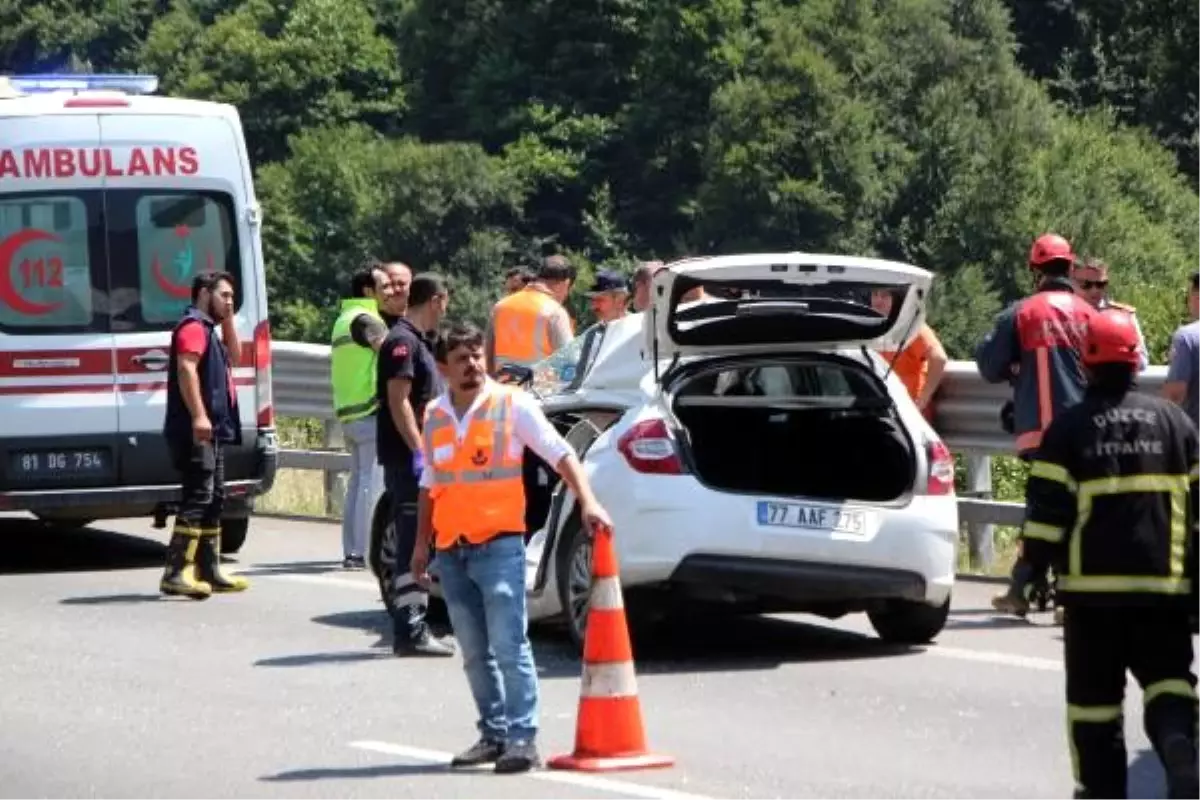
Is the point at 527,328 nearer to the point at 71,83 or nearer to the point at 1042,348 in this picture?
the point at 71,83

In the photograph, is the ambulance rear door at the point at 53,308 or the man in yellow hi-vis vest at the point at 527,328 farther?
the man in yellow hi-vis vest at the point at 527,328

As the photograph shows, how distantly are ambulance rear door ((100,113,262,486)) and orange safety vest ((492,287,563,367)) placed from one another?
1.52 m

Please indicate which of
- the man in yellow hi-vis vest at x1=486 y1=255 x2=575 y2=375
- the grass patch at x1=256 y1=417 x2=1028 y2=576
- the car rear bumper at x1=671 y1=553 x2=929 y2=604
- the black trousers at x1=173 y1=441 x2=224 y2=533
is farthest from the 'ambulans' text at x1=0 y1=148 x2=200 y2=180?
the car rear bumper at x1=671 y1=553 x2=929 y2=604

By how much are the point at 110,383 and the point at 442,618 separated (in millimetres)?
3586

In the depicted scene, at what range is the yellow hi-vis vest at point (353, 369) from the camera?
58.3 ft

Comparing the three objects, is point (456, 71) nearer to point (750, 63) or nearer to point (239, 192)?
point (750, 63)

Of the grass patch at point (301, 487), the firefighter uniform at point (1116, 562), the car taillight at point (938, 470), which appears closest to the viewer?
the firefighter uniform at point (1116, 562)

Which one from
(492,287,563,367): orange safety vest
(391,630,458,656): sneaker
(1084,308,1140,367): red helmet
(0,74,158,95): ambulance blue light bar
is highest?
(0,74,158,95): ambulance blue light bar

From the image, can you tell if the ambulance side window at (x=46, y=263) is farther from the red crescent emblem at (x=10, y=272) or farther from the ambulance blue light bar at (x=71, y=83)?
the ambulance blue light bar at (x=71, y=83)

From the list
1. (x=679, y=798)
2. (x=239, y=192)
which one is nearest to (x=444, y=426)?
(x=679, y=798)

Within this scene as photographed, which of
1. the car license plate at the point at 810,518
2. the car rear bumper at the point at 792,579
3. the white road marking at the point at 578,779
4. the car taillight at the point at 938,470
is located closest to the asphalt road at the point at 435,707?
the white road marking at the point at 578,779

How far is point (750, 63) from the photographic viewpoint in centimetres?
9544

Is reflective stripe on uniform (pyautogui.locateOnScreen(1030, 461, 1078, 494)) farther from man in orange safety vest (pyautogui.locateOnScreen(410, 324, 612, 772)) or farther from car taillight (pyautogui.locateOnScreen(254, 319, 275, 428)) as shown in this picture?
car taillight (pyautogui.locateOnScreen(254, 319, 275, 428))

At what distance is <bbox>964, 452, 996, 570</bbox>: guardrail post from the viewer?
17891mm
